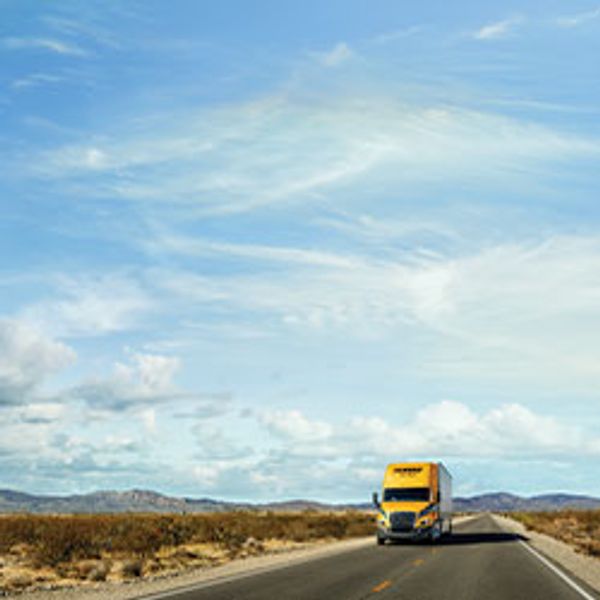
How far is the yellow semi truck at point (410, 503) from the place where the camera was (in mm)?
34688

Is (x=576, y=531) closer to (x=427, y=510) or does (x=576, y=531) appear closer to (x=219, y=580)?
(x=427, y=510)

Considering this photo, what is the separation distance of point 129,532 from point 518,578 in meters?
25.4

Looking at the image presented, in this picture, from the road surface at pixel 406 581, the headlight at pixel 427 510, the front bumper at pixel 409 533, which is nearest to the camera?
the road surface at pixel 406 581

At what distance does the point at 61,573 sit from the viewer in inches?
1005

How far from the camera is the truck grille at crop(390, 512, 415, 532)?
34.6 meters

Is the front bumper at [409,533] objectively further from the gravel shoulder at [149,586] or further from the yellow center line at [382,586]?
the yellow center line at [382,586]

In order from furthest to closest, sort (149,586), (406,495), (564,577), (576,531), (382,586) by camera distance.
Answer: (576,531) < (406,495) < (564,577) < (149,586) < (382,586)

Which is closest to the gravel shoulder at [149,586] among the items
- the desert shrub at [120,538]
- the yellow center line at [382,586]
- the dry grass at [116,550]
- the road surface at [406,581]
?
the road surface at [406,581]

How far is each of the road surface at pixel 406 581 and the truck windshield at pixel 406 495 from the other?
683 cm

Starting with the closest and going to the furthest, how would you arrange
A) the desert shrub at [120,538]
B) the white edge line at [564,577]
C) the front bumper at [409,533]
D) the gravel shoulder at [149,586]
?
the white edge line at [564,577] → the gravel shoulder at [149,586] → the desert shrub at [120,538] → the front bumper at [409,533]

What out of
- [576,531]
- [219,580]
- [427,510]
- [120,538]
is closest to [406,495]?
[427,510]

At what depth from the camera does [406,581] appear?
19.1 metres

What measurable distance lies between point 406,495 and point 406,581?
16612 mm

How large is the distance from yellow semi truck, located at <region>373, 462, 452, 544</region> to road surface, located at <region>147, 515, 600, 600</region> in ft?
20.6
